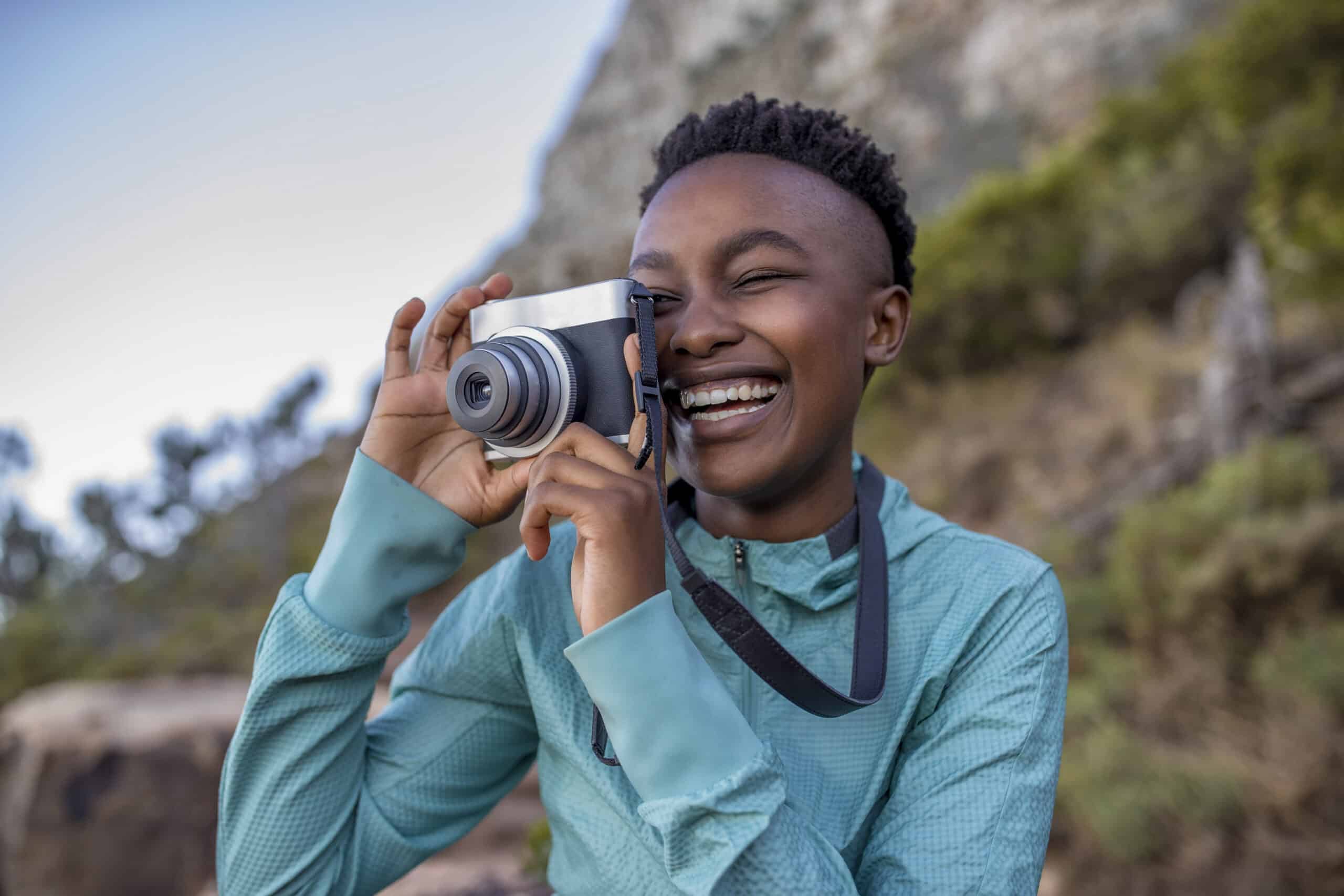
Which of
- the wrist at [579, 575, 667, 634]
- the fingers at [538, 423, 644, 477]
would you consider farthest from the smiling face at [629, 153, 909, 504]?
the wrist at [579, 575, 667, 634]

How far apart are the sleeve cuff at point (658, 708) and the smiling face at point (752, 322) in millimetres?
364

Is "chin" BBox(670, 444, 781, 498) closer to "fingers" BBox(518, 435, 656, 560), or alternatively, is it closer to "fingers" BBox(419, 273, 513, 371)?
"fingers" BBox(518, 435, 656, 560)

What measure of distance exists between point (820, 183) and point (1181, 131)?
35.5ft

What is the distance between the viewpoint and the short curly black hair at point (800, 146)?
1.39 meters

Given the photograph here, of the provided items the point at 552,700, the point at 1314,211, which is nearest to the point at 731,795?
the point at 552,700

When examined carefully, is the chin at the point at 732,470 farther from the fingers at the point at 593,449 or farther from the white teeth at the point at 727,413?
the fingers at the point at 593,449

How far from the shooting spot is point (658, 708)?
94 cm

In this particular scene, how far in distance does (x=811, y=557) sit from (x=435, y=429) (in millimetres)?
559

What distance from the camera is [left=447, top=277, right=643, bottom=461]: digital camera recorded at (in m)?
1.10

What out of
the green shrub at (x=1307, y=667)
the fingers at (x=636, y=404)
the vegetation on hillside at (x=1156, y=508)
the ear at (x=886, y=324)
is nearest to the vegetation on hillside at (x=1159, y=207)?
the vegetation on hillside at (x=1156, y=508)

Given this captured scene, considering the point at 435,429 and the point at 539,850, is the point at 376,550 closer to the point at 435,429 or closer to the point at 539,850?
the point at 435,429

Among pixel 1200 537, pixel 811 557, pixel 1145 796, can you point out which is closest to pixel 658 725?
pixel 811 557

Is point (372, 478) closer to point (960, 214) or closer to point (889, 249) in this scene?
point (889, 249)

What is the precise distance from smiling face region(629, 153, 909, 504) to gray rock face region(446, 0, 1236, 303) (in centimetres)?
466
